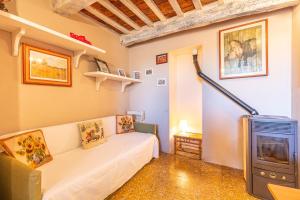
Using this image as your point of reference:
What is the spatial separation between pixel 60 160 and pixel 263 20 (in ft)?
10.4

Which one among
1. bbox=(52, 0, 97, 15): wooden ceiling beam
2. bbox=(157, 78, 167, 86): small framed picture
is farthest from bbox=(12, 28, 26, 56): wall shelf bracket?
bbox=(157, 78, 167, 86): small framed picture

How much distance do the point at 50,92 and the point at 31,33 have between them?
2.31 feet

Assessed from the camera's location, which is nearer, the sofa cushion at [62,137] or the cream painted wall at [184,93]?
the sofa cushion at [62,137]

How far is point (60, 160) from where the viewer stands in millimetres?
1607

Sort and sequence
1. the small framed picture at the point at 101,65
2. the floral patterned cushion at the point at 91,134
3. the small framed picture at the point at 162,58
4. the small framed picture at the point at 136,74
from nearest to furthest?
the floral patterned cushion at the point at 91,134 → the small framed picture at the point at 101,65 → the small framed picture at the point at 162,58 → the small framed picture at the point at 136,74

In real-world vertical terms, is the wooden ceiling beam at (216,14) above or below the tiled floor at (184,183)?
above

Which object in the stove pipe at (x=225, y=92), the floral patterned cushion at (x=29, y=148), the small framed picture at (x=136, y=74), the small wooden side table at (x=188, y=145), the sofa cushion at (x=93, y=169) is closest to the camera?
the sofa cushion at (x=93, y=169)

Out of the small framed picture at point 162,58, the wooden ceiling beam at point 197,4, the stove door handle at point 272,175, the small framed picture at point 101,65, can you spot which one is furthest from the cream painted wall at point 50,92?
the stove door handle at point 272,175

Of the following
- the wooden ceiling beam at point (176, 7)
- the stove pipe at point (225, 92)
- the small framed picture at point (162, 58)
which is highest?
the wooden ceiling beam at point (176, 7)

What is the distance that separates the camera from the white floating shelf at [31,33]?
1370 mm

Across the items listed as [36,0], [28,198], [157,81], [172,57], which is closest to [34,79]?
[36,0]

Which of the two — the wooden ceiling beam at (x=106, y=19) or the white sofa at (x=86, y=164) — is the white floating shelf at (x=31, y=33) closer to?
the wooden ceiling beam at (x=106, y=19)

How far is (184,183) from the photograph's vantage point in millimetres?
1971

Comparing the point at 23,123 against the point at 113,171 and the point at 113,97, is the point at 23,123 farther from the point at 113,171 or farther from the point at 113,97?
the point at 113,97
